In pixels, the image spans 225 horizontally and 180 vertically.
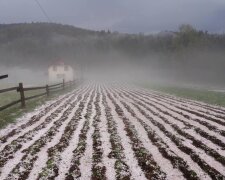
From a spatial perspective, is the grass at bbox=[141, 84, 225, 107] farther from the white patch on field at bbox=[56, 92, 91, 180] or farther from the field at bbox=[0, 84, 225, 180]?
the white patch on field at bbox=[56, 92, 91, 180]

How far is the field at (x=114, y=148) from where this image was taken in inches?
277

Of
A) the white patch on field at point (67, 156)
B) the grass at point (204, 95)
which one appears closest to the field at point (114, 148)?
the white patch on field at point (67, 156)

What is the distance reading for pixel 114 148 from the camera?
351 inches

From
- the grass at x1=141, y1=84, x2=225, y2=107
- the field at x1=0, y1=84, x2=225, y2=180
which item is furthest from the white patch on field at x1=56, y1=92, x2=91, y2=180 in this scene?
the grass at x1=141, y1=84, x2=225, y2=107

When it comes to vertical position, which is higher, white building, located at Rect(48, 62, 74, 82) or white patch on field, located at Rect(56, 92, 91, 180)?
white patch on field, located at Rect(56, 92, 91, 180)

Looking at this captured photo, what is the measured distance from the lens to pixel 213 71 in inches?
2921

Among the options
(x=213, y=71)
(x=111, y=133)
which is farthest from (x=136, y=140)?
(x=213, y=71)

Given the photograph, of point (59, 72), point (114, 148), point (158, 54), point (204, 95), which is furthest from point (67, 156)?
point (158, 54)

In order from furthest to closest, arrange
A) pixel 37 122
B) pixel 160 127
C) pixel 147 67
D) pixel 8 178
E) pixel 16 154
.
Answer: pixel 147 67, pixel 37 122, pixel 160 127, pixel 16 154, pixel 8 178

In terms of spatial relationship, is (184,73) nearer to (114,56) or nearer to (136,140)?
(136,140)

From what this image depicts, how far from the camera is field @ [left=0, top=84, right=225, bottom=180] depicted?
23.1ft

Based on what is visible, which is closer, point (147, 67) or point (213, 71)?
point (213, 71)

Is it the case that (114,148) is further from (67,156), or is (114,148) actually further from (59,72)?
(59,72)

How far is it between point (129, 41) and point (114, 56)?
483 inches
